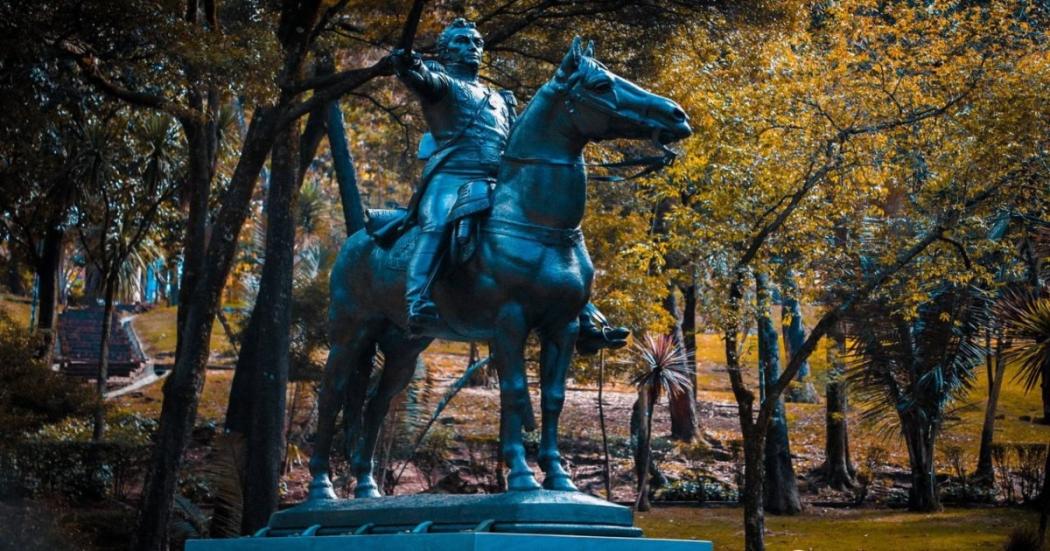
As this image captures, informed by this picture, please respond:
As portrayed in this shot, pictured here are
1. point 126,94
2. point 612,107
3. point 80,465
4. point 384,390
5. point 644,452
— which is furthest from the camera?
point 644,452

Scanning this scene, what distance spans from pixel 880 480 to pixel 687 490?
4548 millimetres

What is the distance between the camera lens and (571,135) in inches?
352

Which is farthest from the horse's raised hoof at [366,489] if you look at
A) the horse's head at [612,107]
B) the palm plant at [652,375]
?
the palm plant at [652,375]

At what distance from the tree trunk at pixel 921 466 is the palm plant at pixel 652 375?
4190 millimetres

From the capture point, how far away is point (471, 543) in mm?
8016

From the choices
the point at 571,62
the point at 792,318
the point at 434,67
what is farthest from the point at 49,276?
the point at 571,62

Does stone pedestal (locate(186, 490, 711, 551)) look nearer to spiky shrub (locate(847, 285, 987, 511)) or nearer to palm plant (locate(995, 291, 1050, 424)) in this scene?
palm plant (locate(995, 291, 1050, 424))

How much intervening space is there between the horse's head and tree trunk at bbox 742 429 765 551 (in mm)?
11024

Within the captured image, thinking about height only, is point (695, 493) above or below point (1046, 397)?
below

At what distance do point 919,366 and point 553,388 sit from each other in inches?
700

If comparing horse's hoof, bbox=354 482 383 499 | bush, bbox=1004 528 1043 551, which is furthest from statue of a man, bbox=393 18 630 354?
bush, bbox=1004 528 1043 551

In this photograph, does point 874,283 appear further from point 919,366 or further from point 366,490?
point 366,490

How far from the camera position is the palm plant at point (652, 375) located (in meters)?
24.7

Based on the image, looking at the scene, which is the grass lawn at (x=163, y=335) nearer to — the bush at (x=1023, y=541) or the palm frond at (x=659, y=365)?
the palm frond at (x=659, y=365)
